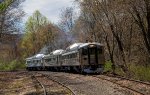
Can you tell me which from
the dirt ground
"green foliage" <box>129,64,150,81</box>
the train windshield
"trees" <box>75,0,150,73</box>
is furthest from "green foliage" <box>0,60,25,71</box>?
"green foliage" <box>129,64,150,81</box>

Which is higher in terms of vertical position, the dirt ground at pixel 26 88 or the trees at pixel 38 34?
the trees at pixel 38 34

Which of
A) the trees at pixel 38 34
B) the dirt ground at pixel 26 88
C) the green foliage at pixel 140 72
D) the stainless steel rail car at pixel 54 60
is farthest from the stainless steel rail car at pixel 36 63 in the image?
the green foliage at pixel 140 72

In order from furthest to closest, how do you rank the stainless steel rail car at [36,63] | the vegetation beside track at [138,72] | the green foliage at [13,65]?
the green foliage at [13,65] → the stainless steel rail car at [36,63] → the vegetation beside track at [138,72]

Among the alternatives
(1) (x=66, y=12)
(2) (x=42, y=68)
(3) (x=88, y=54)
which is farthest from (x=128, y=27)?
(1) (x=66, y=12)

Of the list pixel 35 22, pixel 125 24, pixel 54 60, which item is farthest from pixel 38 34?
pixel 125 24

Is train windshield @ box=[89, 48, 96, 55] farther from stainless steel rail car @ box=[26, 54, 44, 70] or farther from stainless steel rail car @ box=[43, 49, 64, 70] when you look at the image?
stainless steel rail car @ box=[26, 54, 44, 70]

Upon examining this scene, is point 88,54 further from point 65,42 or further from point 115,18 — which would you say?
point 65,42

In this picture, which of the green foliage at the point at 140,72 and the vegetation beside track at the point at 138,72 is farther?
the vegetation beside track at the point at 138,72

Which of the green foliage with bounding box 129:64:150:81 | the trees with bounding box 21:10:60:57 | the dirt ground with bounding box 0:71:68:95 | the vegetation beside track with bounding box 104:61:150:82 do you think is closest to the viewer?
the dirt ground with bounding box 0:71:68:95

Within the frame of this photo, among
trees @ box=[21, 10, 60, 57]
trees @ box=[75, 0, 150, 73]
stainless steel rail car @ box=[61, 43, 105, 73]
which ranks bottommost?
stainless steel rail car @ box=[61, 43, 105, 73]

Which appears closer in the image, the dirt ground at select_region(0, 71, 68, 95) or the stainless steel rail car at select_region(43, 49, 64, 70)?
the dirt ground at select_region(0, 71, 68, 95)

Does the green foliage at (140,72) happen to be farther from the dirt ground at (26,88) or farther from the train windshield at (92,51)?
the train windshield at (92,51)

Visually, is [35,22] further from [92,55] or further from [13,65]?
[92,55]

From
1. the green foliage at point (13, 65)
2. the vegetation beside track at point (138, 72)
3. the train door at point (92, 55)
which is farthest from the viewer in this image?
the green foliage at point (13, 65)
